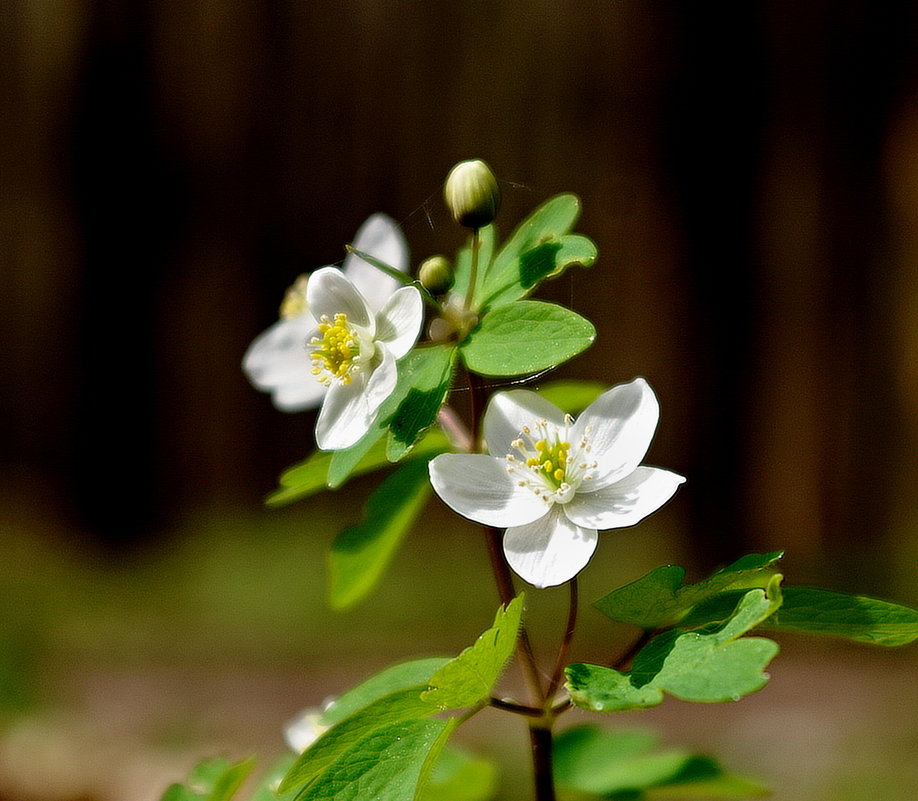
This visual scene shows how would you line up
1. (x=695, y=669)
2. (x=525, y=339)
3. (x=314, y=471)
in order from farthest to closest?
1. (x=314, y=471)
2. (x=525, y=339)
3. (x=695, y=669)

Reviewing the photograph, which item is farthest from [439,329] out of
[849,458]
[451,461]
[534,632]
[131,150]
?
[131,150]

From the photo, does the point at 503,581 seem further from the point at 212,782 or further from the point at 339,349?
the point at 212,782

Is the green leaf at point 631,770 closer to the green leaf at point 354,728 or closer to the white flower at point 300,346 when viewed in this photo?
the green leaf at point 354,728

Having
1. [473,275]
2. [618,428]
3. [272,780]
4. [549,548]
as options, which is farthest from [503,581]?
[272,780]

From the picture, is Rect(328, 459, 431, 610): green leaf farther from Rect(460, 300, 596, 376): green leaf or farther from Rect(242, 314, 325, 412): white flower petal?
Rect(460, 300, 596, 376): green leaf

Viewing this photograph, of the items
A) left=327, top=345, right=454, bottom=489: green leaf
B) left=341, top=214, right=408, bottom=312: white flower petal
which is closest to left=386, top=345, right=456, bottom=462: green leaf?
left=327, top=345, right=454, bottom=489: green leaf

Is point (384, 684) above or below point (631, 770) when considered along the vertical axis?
above

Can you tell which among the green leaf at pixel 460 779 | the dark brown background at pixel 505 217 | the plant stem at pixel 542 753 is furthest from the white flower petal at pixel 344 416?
the dark brown background at pixel 505 217
